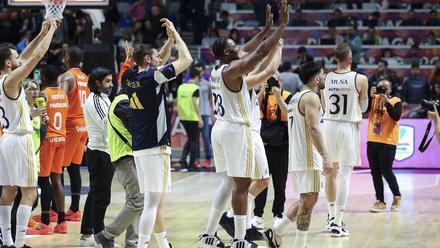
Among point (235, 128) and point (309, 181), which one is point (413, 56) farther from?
point (235, 128)

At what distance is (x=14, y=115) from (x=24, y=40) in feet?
42.3

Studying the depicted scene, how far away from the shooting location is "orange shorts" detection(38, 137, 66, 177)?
11305mm

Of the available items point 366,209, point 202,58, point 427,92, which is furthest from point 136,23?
point 366,209

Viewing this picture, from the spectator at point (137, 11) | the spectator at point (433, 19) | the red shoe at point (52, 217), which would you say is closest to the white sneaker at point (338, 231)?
the red shoe at point (52, 217)

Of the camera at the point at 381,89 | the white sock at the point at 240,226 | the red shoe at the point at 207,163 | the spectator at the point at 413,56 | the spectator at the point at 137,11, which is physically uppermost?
the spectator at the point at 137,11

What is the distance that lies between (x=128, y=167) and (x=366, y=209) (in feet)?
15.6

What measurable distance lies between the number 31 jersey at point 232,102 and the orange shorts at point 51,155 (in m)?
2.90

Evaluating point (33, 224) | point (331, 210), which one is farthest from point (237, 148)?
point (33, 224)

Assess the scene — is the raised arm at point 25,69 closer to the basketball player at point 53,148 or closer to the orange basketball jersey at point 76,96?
the basketball player at point 53,148

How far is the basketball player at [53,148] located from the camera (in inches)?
444

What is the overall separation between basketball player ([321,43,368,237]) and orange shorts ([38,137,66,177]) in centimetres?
327

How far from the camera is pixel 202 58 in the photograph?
78.0 feet

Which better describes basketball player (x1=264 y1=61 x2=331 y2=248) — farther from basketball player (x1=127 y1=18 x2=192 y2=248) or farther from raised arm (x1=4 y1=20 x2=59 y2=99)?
raised arm (x1=4 y1=20 x2=59 y2=99)

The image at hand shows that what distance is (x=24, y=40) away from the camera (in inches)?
863
